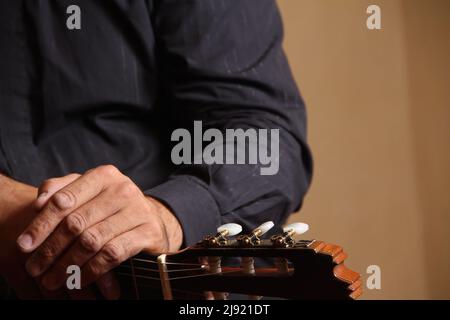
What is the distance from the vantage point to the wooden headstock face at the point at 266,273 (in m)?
0.54

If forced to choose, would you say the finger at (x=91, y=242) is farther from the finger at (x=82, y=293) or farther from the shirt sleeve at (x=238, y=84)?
the shirt sleeve at (x=238, y=84)

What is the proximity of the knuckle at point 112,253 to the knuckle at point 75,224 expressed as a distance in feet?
0.10

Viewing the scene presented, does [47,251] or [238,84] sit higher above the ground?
[238,84]

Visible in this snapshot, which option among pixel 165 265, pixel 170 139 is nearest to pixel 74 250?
pixel 165 265

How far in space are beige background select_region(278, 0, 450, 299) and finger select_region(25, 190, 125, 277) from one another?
1139 millimetres

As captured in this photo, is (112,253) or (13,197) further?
(13,197)

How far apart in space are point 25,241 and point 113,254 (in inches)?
3.7

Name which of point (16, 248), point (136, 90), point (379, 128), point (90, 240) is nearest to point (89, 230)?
point (90, 240)

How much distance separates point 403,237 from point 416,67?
1.64 feet

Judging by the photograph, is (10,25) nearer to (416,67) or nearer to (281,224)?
(281,224)

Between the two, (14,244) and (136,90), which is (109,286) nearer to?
(14,244)

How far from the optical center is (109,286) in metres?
0.65

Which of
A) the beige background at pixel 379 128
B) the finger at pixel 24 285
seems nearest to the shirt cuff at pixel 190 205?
the finger at pixel 24 285
